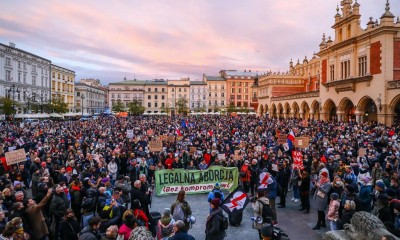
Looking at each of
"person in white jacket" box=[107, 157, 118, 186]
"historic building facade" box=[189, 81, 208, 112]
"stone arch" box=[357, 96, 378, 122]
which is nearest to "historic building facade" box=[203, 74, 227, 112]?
"historic building facade" box=[189, 81, 208, 112]

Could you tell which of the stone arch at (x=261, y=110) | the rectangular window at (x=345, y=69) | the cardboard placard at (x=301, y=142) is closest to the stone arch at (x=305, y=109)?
the rectangular window at (x=345, y=69)

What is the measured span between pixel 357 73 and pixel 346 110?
5.28m

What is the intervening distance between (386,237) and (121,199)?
19.3 ft

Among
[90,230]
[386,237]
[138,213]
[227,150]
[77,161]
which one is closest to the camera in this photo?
[386,237]

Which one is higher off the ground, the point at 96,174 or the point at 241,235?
the point at 96,174

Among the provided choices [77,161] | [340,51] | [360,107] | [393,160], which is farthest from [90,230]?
[340,51]

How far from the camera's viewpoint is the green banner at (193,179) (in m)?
12.3

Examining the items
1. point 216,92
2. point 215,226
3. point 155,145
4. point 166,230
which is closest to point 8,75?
point 155,145

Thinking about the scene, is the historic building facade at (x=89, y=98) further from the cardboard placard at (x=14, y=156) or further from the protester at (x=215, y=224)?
the protester at (x=215, y=224)

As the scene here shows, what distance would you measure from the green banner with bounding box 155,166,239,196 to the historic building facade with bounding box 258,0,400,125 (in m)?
23.2

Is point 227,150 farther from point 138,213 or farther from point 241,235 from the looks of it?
point 138,213

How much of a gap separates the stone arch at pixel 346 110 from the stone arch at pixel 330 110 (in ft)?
7.57

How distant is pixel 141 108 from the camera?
336 ft

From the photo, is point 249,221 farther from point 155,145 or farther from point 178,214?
point 155,145
